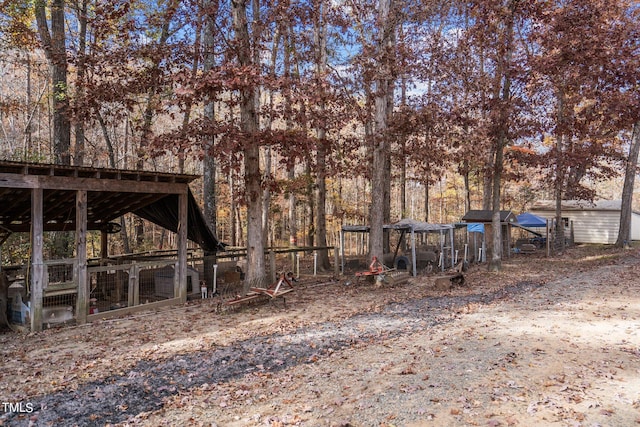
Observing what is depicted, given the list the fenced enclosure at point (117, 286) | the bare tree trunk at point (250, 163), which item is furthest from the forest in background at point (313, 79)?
the fenced enclosure at point (117, 286)

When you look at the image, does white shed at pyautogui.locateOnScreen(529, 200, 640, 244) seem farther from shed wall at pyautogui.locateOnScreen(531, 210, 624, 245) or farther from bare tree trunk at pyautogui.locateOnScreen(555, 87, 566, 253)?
bare tree trunk at pyautogui.locateOnScreen(555, 87, 566, 253)

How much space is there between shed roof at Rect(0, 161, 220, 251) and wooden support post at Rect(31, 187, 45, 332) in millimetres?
330

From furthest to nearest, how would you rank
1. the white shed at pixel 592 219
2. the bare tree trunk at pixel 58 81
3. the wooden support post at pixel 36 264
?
the white shed at pixel 592 219, the bare tree trunk at pixel 58 81, the wooden support post at pixel 36 264

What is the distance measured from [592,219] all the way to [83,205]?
29689mm

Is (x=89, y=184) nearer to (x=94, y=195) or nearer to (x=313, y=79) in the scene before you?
(x=94, y=195)

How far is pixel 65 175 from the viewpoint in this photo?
27.8 feet

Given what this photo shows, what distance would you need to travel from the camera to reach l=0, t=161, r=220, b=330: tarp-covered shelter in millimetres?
7949

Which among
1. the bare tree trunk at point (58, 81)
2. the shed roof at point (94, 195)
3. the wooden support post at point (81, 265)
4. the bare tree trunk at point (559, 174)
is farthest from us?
the bare tree trunk at point (559, 174)

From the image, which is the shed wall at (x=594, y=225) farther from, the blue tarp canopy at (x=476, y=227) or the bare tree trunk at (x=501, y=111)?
the bare tree trunk at (x=501, y=111)

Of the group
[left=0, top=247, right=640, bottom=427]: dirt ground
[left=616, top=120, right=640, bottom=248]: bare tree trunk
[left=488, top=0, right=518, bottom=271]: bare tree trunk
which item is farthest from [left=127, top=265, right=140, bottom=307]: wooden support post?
[left=616, top=120, right=640, bottom=248]: bare tree trunk

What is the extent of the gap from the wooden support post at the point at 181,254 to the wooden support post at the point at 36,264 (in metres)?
2.99

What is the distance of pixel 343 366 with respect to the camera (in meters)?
5.66

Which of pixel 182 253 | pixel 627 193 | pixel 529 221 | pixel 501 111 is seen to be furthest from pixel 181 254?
pixel 627 193

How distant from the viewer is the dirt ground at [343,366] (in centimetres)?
425
